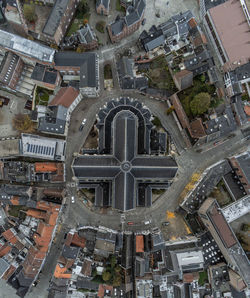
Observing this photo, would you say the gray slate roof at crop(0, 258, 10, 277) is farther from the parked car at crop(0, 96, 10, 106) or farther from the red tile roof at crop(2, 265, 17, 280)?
the parked car at crop(0, 96, 10, 106)

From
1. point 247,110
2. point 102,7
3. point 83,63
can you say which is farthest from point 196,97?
point 102,7

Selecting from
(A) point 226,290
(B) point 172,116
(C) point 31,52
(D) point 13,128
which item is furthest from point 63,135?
(A) point 226,290

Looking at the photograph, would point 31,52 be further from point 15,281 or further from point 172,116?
point 15,281

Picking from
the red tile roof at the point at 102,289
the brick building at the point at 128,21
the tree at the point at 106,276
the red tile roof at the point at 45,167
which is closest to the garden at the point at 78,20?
the brick building at the point at 128,21

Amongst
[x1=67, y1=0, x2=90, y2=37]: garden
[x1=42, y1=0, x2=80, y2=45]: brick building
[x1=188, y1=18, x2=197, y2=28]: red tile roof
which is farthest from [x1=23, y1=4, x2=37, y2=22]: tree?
[x1=188, y1=18, x2=197, y2=28]: red tile roof

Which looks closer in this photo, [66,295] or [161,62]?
[66,295]

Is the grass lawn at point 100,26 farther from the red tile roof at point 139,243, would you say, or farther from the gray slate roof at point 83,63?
the red tile roof at point 139,243

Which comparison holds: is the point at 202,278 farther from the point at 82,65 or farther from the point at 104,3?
the point at 104,3
